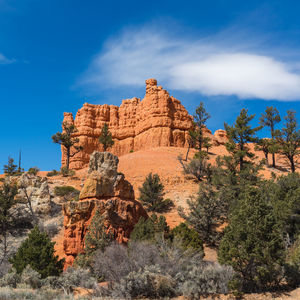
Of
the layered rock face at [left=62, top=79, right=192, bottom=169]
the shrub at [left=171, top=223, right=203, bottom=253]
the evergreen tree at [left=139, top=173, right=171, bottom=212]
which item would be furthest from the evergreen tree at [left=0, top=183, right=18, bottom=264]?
the layered rock face at [left=62, top=79, right=192, bottom=169]

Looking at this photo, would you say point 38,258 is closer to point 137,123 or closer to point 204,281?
point 204,281

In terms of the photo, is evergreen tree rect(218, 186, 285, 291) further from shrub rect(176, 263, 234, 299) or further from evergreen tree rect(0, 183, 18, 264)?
evergreen tree rect(0, 183, 18, 264)

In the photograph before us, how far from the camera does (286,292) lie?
14.6 metres

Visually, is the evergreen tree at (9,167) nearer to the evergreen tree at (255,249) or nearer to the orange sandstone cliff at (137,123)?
the orange sandstone cliff at (137,123)

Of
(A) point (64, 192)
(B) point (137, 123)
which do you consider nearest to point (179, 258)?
(A) point (64, 192)

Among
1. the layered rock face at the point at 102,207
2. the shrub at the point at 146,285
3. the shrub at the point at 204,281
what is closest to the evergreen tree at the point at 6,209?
the layered rock face at the point at 102,207

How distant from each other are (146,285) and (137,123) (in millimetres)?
53428

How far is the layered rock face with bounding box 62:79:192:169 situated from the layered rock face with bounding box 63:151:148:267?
119 feet

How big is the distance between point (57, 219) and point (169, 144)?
32.4m

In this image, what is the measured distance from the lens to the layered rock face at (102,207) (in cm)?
2139

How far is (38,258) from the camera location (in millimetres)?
18141

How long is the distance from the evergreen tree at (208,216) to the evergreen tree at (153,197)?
4.38m

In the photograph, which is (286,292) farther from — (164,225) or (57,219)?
(57,219)

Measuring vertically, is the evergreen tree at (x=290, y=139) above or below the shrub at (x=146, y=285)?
above
